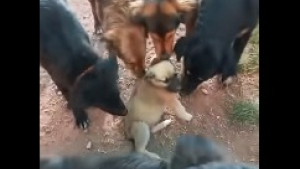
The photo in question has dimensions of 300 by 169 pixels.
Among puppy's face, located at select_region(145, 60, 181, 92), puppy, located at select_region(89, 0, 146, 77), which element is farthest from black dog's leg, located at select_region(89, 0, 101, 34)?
puppy's face, located at select_region(145, 60, 181, 92)

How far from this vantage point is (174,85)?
4.29ft

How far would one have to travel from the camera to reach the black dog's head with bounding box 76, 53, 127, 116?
1.30m

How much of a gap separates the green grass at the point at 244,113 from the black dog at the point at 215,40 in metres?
0.07

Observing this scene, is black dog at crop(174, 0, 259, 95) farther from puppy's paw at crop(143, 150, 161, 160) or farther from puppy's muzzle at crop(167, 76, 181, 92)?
puppy's paw at crop(143, 150, 161, 160)

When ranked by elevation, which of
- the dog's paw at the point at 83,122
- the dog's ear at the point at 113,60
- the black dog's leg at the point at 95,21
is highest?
the black dog's leg at the point at 95,21

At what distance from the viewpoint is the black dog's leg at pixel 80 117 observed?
1313 mm

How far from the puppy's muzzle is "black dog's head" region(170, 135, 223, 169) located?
111 millimetres

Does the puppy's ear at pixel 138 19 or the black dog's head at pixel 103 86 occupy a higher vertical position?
the puppy's ear at pixel 138 19

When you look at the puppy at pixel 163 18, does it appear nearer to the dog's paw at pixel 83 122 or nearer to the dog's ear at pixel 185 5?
the dog's ear at pixel 185 5

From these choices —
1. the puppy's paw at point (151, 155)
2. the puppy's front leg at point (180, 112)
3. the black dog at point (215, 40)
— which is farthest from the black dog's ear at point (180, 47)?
the puppy's paw at point (151, 155)
